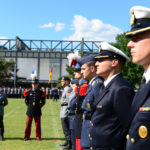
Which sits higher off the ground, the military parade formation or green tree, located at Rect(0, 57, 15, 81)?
green tree, located at Rect(0, 57, 15, 81)

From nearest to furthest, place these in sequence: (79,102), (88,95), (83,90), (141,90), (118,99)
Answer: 1. (141,90)
2. (118,99)
3. (88,95)
4. (83,90)
5. (79,102)

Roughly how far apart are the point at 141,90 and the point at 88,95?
2.30 m

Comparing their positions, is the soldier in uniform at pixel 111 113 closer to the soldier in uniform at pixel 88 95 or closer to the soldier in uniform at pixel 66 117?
the soldier in uniform at pixel 88 95

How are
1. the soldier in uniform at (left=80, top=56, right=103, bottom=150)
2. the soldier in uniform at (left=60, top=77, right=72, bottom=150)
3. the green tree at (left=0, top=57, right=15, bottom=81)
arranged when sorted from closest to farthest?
the soldier in uniform at (left=80, top=56, right=103, bottom=150), the soldier in uniform at (left=60, top=77, right=72, bottom=150), the green tree at (left=0, top=57, right=15, bottom=81)

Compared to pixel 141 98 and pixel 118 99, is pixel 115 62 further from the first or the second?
pixel 141 98

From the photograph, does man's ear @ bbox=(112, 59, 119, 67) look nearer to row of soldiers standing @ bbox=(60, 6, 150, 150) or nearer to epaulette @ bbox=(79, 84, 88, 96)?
row of soldiers standing @ bbox=(60, 6, 150, 150)

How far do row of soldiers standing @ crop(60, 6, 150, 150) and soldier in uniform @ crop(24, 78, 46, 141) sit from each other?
17.0 ft

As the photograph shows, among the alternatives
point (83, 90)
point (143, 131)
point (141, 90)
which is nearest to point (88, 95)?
point (83, 90)

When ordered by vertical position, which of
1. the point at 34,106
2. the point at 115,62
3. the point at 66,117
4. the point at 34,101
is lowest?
the point at 66,117

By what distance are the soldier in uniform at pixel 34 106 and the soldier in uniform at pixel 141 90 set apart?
27.6 ft

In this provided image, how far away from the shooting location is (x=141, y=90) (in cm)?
265

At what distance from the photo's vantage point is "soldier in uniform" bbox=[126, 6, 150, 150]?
8.29 ft

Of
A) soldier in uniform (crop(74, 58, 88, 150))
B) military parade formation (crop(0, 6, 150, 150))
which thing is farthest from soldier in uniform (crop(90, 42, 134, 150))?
soldier in uniform (crop(74, 58, 88, 150))

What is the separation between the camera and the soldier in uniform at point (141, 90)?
253 cm
